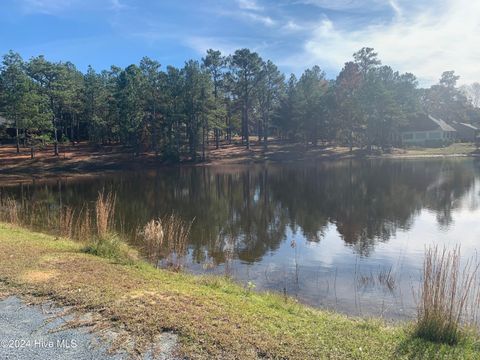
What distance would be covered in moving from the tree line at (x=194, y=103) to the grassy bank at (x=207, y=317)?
163ft

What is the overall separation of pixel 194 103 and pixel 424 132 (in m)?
43.2

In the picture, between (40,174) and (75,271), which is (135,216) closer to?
(75,271)

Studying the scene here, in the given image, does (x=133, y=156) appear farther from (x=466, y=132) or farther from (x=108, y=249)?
(x=466, y=132)

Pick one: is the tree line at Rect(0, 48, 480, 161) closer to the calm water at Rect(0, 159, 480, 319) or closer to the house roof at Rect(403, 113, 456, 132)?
the house roof at Rect(403, 113, 456, 132)

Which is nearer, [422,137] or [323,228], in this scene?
[323,228]

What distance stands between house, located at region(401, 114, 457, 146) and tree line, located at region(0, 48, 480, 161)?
1783mm

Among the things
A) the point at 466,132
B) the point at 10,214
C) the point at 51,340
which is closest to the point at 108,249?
the point at 51,340

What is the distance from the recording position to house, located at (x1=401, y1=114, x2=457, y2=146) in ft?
240

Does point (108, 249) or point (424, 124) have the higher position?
point (424, 124)

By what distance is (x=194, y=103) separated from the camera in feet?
184

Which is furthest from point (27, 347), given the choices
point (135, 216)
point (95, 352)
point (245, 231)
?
point (135, 216)

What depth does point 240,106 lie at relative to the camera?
247 ft

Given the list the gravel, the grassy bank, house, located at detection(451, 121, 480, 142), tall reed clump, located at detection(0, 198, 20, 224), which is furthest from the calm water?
house, located at detection(451, 121, 480, 142)

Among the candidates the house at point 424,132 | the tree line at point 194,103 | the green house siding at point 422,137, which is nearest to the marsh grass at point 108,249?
the tree line at point 194,103
